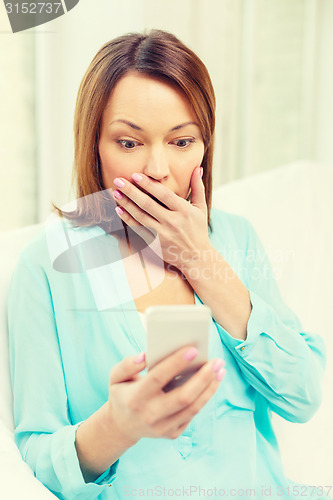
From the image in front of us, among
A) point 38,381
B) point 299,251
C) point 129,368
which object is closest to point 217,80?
point 299,251

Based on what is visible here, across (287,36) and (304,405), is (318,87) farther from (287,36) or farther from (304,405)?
(304,405)

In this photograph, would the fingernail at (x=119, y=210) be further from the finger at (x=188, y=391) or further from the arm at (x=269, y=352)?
the finger at (x=188, y=391)

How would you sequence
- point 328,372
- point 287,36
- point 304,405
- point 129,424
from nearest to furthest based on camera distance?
point 129,424
point 304,405
point 328,372
point 287,36

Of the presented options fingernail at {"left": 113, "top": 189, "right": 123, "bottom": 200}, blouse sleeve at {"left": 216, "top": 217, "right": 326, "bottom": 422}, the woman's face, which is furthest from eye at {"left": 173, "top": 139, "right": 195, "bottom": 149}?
blouse sleeve at {"left": 216, "top": 217, "right": 326, "bottom": 422}

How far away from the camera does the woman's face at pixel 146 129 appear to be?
70 centimetres

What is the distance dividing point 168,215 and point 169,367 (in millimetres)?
317

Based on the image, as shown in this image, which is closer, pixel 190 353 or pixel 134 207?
pixel 190 353

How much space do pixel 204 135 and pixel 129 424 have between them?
43cm

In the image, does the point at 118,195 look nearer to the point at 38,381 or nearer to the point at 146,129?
the point at 146,129

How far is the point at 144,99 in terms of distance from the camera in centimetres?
70

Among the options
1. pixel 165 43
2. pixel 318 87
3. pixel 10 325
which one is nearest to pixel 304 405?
pixel 10 325

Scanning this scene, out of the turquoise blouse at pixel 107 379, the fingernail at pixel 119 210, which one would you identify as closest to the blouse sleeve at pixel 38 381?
the turquoise blouse at pixel 107 379

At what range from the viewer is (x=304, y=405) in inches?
32.4

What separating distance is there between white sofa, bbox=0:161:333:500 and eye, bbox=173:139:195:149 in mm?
339
